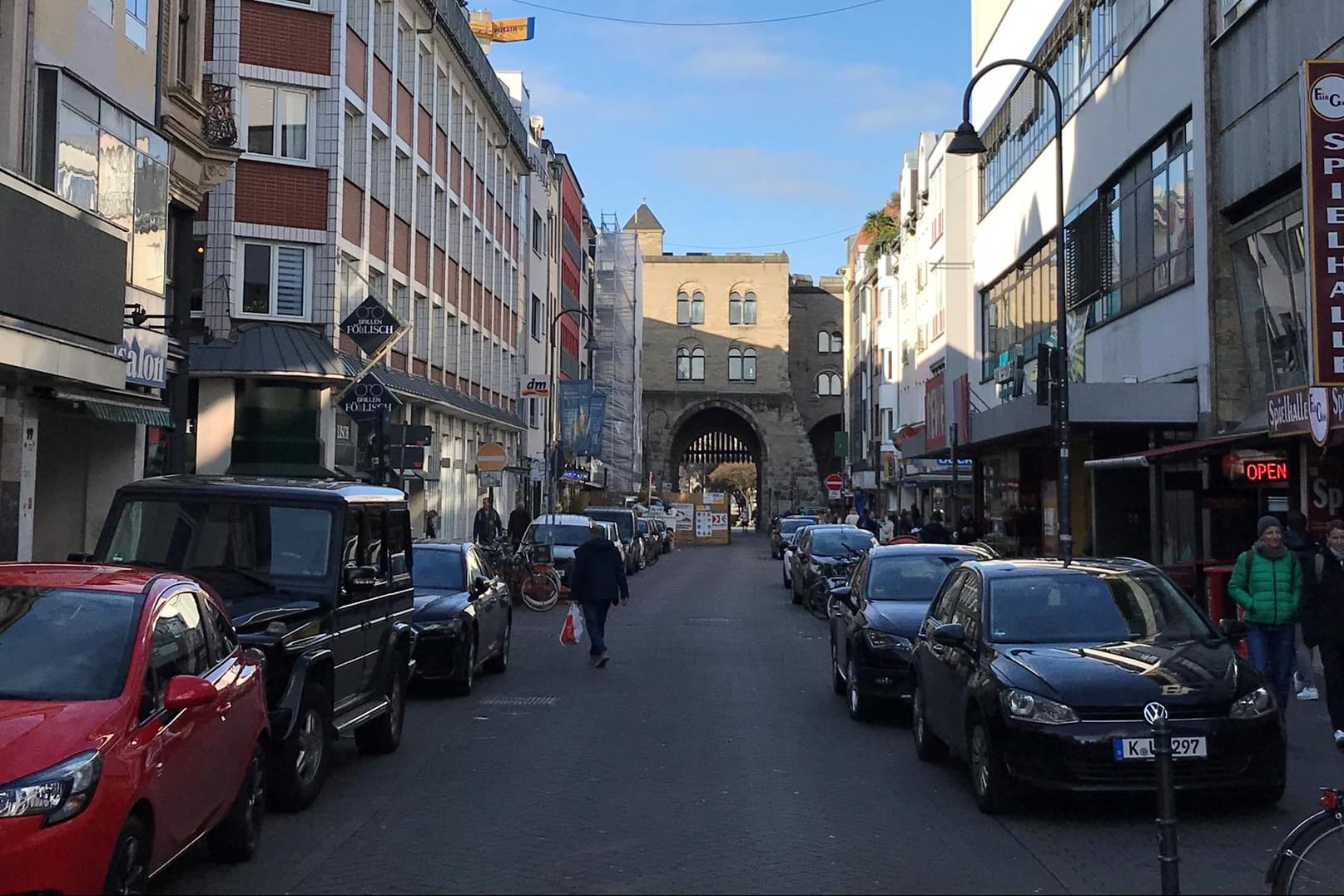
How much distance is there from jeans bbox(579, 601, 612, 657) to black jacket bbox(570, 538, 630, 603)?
73 mm

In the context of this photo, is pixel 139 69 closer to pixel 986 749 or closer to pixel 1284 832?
pixel 986 749

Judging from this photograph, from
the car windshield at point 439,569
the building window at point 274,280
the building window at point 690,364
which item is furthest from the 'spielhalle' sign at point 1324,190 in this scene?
the building window at point 690,364

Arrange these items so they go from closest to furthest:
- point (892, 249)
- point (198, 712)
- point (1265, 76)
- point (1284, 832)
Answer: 1. point (198, 712)
2. point (1284, 832)
3. point (1265, 76)
4. point (892, 249)

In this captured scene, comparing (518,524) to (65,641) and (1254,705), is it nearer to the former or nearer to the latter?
(1254,705)

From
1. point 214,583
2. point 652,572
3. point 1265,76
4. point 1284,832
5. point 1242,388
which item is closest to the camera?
point 1284,832

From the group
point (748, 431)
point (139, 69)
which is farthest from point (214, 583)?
point (748, 431)

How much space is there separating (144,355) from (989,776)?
1479 cm

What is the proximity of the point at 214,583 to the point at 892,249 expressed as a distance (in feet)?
204

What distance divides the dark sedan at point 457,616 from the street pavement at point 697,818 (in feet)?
1.39

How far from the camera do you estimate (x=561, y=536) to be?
105ft

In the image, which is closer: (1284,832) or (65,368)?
(1284,832)

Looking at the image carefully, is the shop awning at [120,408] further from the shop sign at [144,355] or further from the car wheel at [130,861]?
the car wheel at [130,861]

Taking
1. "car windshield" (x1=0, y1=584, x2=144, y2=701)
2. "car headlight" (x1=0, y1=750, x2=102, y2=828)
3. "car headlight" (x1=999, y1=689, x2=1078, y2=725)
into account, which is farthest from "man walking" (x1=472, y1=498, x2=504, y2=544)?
"car headlight" (x1=0, y1=750, x2=102, y2=828)

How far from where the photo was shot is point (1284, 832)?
8031 millimetres
